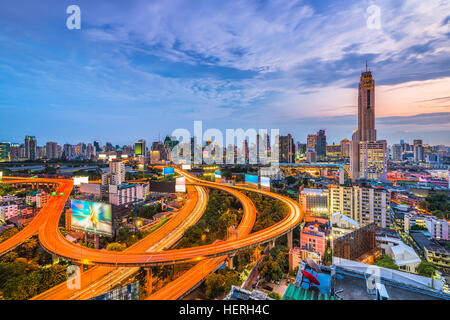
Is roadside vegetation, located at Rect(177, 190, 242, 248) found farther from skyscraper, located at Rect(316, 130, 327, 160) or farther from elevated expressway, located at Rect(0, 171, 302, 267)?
skyscraper, located at Rect(316, 130, 327, 160)

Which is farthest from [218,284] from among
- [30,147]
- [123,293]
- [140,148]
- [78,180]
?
[140,148]

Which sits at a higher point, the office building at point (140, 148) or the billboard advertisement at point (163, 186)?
the office building at point (140, 148)

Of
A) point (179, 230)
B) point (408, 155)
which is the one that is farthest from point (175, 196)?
point (408, 155)

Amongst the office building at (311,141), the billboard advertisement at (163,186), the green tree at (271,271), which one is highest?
the office building at (311,141)

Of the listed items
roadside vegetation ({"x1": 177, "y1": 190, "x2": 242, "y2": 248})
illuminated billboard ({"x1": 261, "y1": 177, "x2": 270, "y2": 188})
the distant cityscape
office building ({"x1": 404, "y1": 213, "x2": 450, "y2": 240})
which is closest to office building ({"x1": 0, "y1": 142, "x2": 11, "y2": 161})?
the distant cityscape

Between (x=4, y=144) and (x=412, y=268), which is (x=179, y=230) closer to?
(x=412, y=268)

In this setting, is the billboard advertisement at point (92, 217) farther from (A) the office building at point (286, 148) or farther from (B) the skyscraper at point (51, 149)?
(B) the skyscraper at point (51, 149)

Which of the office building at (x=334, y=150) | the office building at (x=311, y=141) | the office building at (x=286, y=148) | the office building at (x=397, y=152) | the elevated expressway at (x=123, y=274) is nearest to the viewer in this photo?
the elevated expressway at (x=123, y=274)

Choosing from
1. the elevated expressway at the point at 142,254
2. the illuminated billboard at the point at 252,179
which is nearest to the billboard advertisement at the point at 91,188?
the elevated expressway at the point at 142,254
